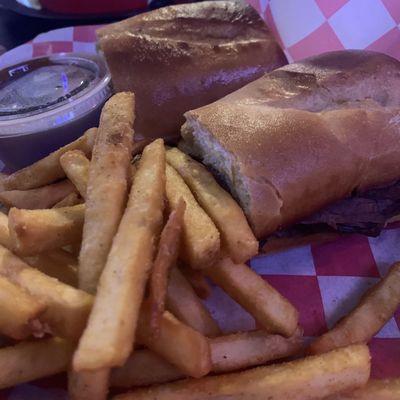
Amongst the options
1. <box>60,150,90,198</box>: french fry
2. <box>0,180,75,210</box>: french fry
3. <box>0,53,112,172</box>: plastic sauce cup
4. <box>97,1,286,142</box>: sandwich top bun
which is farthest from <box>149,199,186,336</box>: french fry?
<box>0,53,112,172</box>: plastic sauce cup

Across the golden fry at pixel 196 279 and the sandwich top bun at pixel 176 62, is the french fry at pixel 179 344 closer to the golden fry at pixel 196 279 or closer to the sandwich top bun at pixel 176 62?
the golden fry at pixel 196 279

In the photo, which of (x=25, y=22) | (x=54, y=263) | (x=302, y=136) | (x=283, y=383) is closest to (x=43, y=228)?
(x=54, y=263)

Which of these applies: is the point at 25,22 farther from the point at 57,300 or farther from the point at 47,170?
the point at 57,300

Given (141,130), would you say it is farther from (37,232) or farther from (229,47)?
(37,232)

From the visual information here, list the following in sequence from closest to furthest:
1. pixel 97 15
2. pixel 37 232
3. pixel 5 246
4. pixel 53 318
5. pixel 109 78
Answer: pixel 53 318 < pixel 37 232 < pixel 5 246 < pixel 109 78 < pixel 97 15

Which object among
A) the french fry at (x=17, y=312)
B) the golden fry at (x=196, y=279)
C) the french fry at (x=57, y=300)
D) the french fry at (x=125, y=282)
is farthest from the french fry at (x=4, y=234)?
the golden fry at (x=196, y=279)

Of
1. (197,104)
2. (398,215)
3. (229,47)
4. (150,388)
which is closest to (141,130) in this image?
(197,104)
